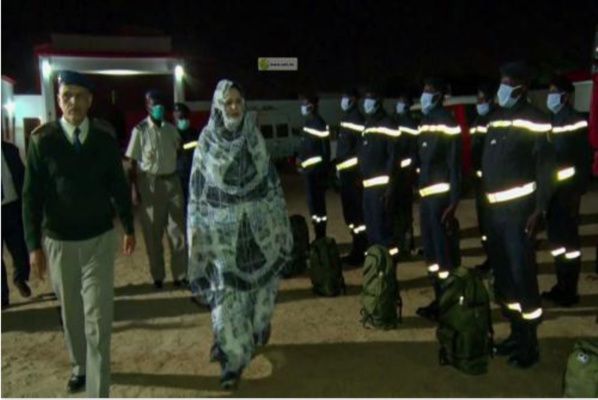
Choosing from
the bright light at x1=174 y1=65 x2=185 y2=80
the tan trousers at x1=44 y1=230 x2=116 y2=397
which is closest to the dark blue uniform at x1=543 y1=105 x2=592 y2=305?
the tan trousers at x1=44 y1=230 x2=116 y2=397

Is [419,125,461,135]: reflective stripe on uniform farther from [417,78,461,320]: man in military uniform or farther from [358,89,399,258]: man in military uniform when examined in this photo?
[358,89,399,258]: man in military uniform

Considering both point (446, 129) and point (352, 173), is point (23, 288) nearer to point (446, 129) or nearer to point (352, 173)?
point (352, 173)

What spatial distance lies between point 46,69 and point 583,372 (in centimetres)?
1720

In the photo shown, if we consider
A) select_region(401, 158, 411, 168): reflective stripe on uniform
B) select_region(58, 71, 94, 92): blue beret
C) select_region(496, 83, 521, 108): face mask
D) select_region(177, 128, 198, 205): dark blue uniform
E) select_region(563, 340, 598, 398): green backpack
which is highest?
select_region(58, 71, 94, 92): blue beret

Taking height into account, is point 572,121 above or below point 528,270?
above

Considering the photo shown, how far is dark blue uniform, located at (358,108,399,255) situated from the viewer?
662 centimetres

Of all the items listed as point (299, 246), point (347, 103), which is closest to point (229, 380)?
point (299, 246)

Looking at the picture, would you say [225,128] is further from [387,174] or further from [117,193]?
[387,174]

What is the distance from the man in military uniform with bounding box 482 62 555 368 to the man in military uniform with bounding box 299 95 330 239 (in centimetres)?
382

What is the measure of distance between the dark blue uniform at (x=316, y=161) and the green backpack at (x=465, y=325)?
3956 millimetres

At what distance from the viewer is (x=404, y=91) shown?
876 cm

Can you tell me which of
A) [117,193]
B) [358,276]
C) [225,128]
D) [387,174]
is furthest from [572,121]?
[117,193]

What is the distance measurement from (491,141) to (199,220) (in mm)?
2245

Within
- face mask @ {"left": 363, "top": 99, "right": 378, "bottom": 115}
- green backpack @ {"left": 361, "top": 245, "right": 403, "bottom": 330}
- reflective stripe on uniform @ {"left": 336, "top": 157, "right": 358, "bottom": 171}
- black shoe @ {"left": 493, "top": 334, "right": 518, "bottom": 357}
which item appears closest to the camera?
black shoe @ {"left": 493, "top": 334, "right": 518, "bottom": 357}
